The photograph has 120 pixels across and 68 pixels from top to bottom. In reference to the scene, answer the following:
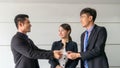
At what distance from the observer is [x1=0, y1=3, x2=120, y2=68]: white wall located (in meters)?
3.33

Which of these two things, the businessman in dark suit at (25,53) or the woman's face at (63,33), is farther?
the woman's face at (63,33)

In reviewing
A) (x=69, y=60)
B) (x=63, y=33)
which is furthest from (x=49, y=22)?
(x=69, y=60)

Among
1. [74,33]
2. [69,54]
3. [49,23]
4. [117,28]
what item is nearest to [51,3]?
[49,23]

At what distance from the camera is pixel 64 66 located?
2.68 metres

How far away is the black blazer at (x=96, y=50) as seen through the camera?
222cm

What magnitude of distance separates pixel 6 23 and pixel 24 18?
3.30 feet

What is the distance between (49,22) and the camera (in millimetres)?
3404

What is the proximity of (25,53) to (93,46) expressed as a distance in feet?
2.02

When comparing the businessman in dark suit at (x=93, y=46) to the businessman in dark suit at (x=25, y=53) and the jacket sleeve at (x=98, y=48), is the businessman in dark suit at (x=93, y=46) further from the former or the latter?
the businessman in dark suit at (x=25, y=53)

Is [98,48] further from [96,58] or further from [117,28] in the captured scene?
[117,28]

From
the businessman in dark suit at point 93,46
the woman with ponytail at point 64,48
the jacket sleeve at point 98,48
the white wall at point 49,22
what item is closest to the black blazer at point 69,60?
the woman with ponytail at point 64,48

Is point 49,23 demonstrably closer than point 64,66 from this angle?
No

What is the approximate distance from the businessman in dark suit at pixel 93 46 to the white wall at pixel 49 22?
1066mm

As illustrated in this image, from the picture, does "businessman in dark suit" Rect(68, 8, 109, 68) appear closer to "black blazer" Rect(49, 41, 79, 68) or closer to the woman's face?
"black blazer" Rect(49, 41, 79, 68)
